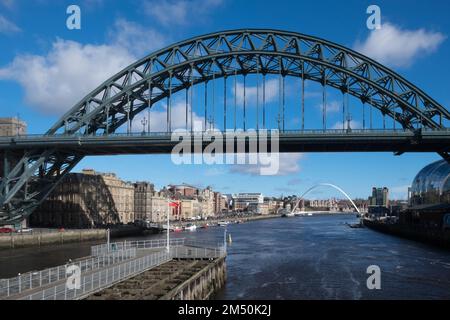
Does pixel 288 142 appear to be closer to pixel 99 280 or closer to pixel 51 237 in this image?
pixel 51 237

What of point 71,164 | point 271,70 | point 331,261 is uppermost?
point 271,70

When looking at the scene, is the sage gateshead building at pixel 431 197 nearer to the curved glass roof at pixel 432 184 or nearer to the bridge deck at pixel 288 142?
the curved glass roof at pixel 432 184

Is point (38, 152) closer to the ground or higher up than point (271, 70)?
closer to the ground

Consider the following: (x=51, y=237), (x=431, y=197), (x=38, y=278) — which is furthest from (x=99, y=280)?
(x=431, y=197)

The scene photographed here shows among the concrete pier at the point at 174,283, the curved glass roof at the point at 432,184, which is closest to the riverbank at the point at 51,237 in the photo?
the concrete pier at the point at 174,283

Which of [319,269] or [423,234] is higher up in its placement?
[423,234]
